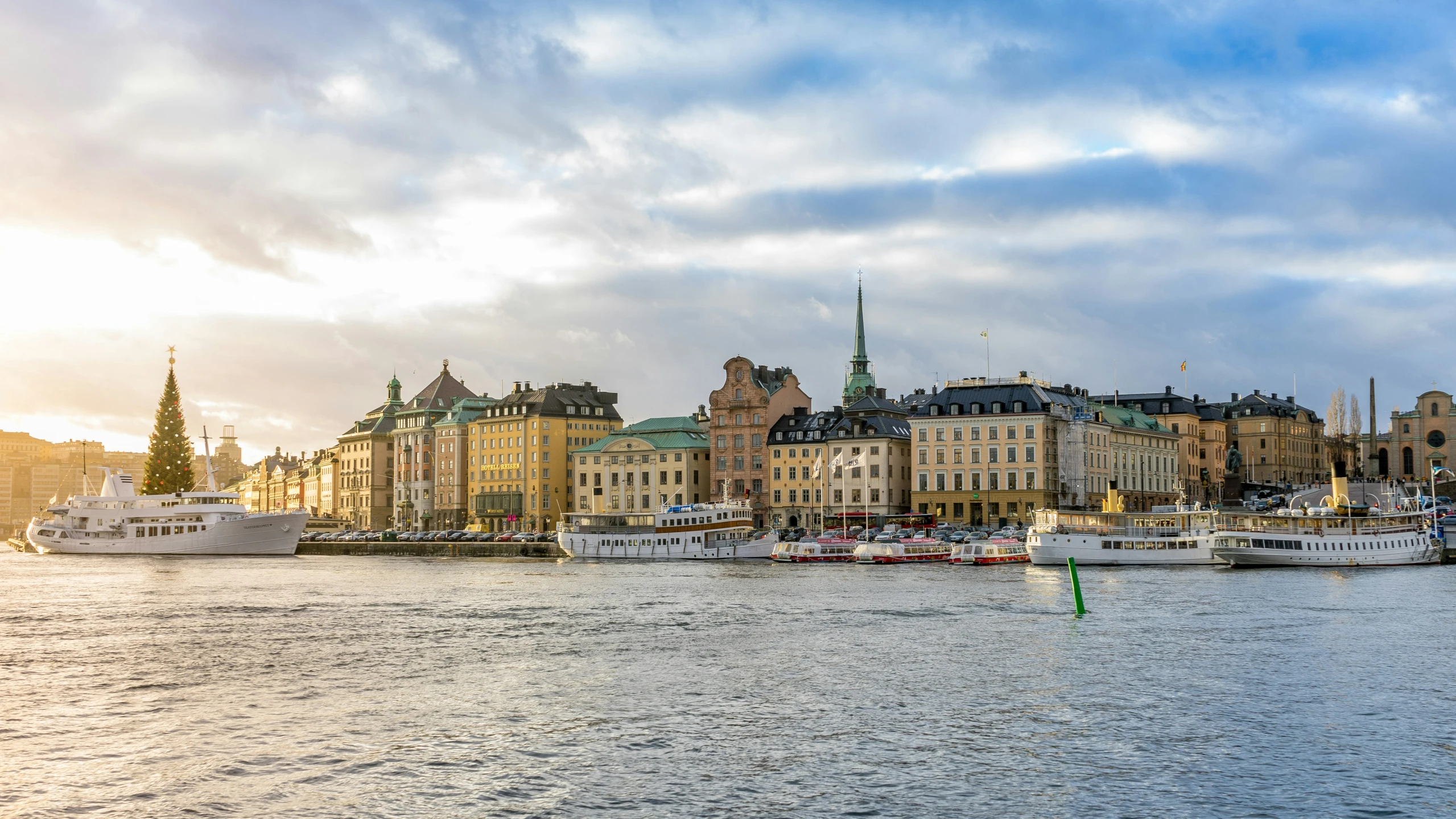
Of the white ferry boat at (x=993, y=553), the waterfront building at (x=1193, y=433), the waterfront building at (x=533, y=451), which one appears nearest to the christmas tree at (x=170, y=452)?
the waterfront building at (x=533, y=451)

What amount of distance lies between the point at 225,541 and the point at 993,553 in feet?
258

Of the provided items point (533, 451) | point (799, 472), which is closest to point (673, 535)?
point (799, 472)

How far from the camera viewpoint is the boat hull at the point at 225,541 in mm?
137250

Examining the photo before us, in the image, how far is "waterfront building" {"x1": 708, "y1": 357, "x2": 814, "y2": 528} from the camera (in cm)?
16438

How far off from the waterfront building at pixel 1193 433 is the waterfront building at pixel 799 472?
43.6m

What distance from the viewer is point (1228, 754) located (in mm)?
29156

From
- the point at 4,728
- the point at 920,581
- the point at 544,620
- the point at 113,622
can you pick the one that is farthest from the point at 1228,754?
the point at 920,581

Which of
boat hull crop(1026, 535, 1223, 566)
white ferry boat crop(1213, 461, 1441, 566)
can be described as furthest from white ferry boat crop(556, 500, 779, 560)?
white ferry boat crop(1213, 461, 1441, 566)

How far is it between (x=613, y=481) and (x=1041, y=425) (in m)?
57.8

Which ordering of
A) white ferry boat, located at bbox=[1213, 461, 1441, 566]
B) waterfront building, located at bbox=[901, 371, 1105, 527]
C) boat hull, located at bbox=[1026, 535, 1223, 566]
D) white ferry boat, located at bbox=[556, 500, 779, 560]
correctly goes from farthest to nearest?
waterfront building, located at bbox=[901, 371, 1105, 527], white ferry boat, located at bbox=[556, 500, 779, 560], boat hull, located at bbox=[1026, 535, 1223, 566], white ferry boat, located at bbox=[1213, 461, 1441, 566]

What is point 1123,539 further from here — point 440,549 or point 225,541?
point 225,541

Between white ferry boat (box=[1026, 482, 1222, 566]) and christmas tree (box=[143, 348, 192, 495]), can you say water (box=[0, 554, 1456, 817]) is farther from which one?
christmas tree (box=[143, 348, 192, 495])

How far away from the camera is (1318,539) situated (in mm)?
97500

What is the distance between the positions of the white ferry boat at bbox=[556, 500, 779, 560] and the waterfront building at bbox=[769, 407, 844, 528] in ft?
96.4
